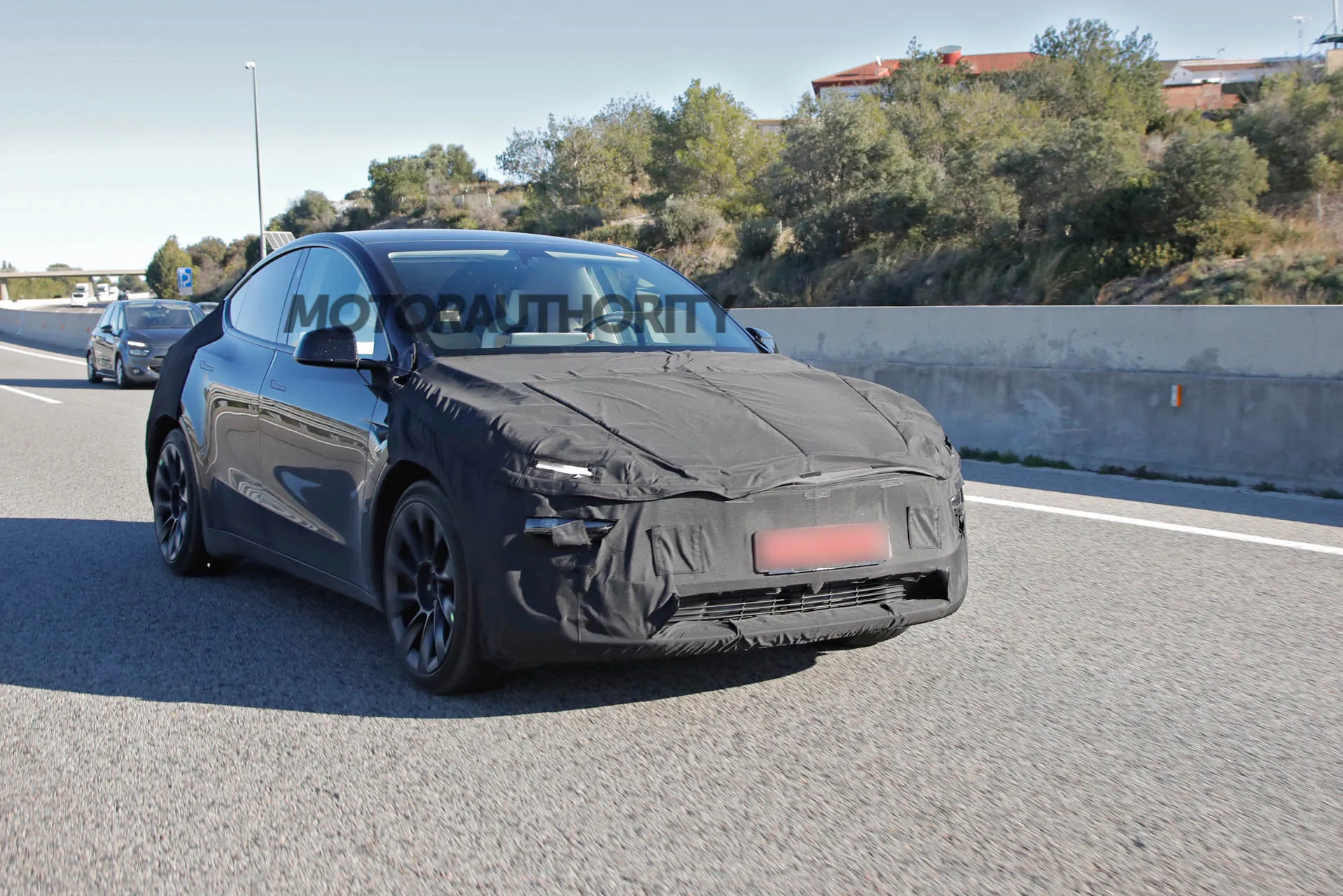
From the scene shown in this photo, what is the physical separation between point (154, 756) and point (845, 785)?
2.05 metres

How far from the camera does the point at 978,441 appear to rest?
462 inches

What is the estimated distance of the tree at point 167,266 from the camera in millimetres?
118250

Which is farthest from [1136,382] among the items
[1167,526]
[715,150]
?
[715,150]

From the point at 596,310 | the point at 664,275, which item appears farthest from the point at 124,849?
the point at 664,275

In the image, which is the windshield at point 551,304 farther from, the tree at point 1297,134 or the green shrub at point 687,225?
the green shrub at point 687,225

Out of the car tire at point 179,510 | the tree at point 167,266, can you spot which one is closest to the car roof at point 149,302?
the car tire at point 179,510

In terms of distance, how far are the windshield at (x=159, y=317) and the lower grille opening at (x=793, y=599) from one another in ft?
64.5

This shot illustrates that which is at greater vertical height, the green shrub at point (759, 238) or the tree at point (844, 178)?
the tree at point (844, 178)

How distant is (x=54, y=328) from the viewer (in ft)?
132

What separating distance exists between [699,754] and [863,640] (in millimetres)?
1182

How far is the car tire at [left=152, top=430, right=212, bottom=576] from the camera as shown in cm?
631

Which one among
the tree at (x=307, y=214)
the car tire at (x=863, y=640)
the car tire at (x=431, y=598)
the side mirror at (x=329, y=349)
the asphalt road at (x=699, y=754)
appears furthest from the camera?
the tree at (x=307, y=214)

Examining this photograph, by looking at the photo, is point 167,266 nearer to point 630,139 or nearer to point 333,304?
point 630,139

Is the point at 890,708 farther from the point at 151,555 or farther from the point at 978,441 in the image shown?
the point at 978,441
